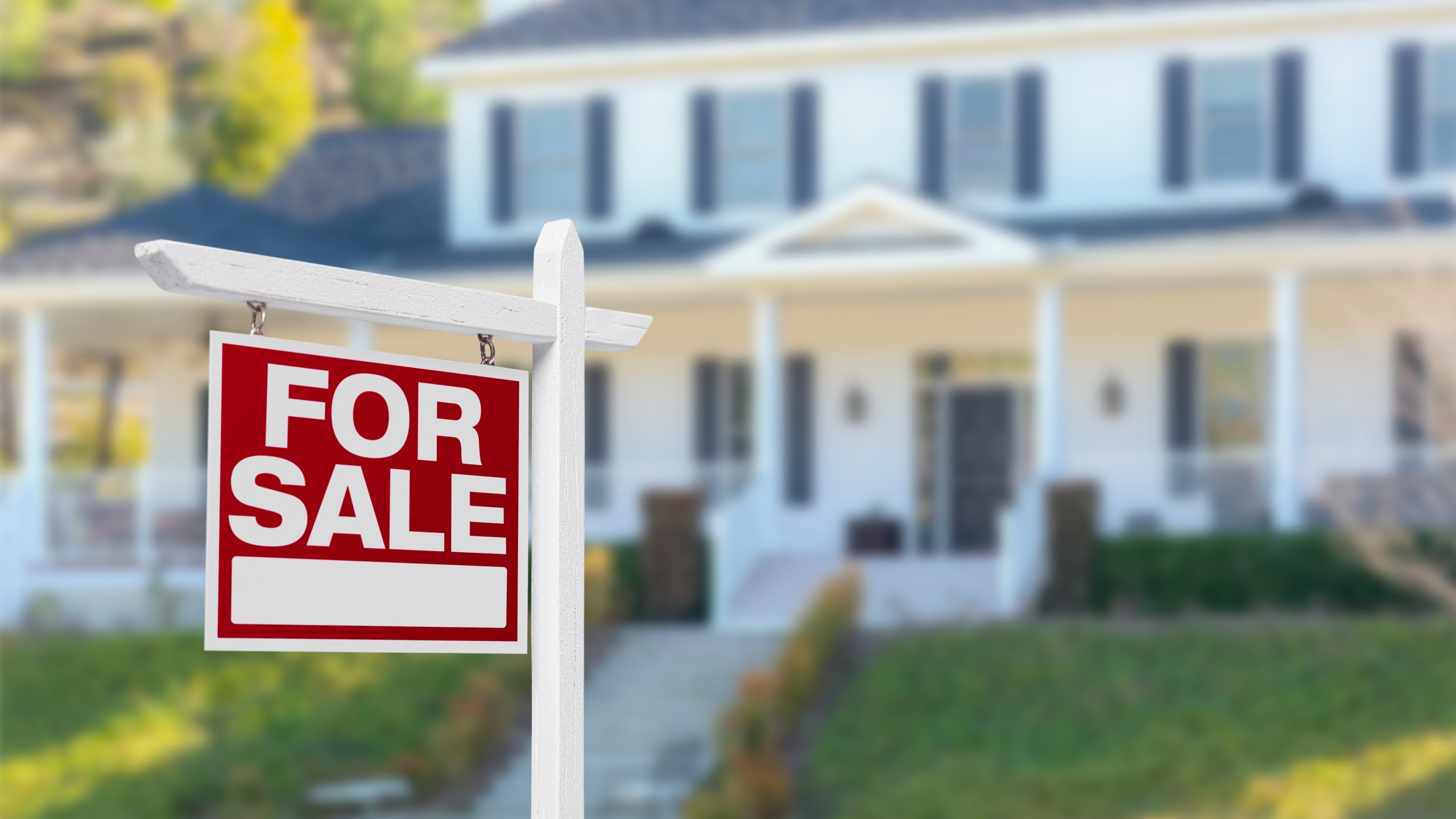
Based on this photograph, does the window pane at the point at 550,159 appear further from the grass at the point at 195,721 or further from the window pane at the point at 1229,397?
the window pane at the point at 1229,397

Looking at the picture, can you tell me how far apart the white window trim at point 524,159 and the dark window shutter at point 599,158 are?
0.04 m

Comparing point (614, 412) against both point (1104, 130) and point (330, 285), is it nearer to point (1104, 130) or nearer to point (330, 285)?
point (1104, 130)

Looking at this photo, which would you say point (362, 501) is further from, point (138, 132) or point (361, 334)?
point (138, 132)

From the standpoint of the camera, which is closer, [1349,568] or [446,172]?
[1349,568]

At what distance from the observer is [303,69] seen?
163ft

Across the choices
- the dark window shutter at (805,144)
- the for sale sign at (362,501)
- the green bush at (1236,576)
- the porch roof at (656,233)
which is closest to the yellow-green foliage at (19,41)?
the porch roof at (656,233)

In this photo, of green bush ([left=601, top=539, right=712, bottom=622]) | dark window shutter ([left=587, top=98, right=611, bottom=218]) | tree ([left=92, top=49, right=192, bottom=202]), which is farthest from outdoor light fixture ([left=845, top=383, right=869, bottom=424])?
tree ([left=92, top=49, right=192, bottom=202])

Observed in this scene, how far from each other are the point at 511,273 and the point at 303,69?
112ft

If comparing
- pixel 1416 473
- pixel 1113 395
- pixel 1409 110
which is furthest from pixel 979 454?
pixel 1409 110

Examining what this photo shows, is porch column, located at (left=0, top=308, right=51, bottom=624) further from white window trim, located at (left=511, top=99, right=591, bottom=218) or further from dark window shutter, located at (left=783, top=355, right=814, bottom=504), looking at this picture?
dark window shutter, located at (left=783, top=355, right=814, bottom=504)

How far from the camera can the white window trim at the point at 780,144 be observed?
1905cm

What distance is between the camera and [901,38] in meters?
18.5

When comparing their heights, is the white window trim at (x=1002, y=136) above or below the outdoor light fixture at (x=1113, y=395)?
above

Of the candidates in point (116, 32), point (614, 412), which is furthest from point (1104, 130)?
point (116, 32)
